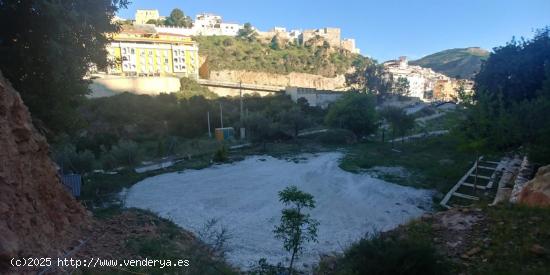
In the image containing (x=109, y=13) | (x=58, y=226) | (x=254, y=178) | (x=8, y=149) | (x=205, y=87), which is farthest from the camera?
(x=205, y=87)

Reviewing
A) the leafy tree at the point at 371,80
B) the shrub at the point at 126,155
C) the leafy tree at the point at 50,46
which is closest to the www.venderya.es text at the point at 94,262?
the leafy tree at the point at 50,46

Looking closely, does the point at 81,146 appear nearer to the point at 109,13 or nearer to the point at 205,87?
the point at 109,13

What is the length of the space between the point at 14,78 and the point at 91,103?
32.2 meters

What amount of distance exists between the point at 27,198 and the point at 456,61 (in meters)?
175

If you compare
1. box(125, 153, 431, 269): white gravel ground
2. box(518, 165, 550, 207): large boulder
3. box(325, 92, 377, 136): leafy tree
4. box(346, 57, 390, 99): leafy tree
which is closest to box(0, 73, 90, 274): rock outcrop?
box(125, 153, 431, 269): white gravel ground

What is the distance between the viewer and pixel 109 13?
837 cm

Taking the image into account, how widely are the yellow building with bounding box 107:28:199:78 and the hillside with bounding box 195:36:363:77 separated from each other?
7.16m

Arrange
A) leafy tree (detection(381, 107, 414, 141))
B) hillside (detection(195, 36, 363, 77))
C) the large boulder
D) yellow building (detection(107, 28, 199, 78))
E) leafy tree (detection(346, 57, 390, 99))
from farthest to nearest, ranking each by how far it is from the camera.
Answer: hillside (detection(195, 36, 363, 77)) → leafy tree (detection(346, 57, 390, 99)) → yellow building (detection(107, 28, 199, 78)) → leafy tree (detection(381, 107, 414, 141)) → the large boulder

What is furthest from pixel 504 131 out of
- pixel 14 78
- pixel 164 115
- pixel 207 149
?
pixel 164 115

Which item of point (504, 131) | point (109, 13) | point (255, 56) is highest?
point (255, 56)

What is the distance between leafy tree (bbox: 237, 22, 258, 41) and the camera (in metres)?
90.4

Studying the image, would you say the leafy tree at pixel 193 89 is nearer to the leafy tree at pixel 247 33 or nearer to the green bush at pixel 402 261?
the leafy tree at pixel 247 33

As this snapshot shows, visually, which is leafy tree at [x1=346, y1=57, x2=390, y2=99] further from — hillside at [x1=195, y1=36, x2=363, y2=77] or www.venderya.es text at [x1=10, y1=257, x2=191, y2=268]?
www.venderya.es text at [x1=10, y1=257, x2=191, y2=268]

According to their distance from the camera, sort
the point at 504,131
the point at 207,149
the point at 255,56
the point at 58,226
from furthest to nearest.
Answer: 1. the point at 255,56
2. the point at 207,149
3. the point at 504,131
4. the point at 58,226
